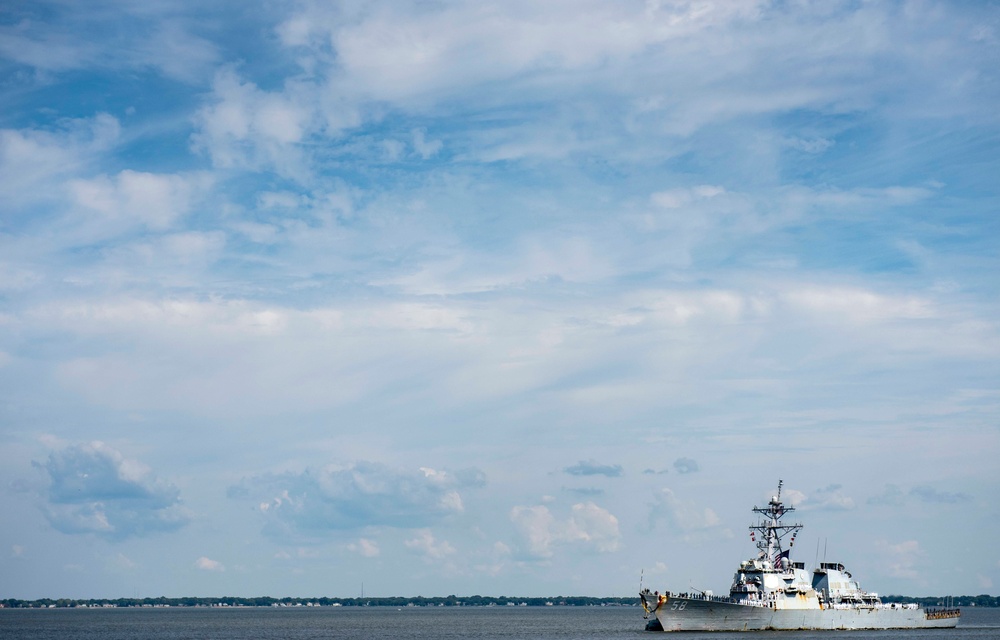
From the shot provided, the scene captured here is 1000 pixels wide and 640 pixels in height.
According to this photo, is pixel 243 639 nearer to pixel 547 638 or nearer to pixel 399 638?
pixel 399 638

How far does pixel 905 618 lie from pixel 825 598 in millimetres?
23001

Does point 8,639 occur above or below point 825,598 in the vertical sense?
below

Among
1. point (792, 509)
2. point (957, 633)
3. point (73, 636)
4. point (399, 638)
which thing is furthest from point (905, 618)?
point (73, 636)

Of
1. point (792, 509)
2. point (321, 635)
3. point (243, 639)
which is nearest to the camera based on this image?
point (792, 509)

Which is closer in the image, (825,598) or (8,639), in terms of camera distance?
(825,598)

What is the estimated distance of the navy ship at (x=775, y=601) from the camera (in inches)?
4938

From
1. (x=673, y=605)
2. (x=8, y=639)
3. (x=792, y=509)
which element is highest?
(x=792, y=509)

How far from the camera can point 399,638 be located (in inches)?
6147

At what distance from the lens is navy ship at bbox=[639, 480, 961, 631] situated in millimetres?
125438

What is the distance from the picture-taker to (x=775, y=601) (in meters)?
128

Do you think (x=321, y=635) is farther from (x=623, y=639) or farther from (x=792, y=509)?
(x=792, y=509)

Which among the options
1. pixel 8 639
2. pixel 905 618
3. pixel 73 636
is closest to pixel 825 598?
pixel 905 618

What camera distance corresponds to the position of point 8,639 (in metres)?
179

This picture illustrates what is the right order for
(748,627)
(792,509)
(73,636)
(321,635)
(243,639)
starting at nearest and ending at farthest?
(748,627) → (792,509) → (243,639) → (321,635) → (73,636)
